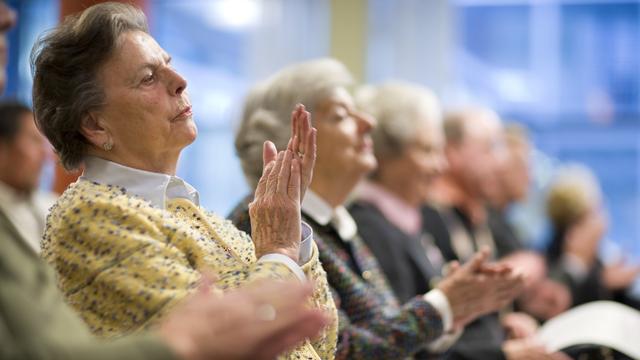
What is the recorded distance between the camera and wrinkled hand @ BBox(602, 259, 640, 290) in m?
4.63

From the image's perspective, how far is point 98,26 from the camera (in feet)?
5.37

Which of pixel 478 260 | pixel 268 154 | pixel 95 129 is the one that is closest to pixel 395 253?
pixel 478 260

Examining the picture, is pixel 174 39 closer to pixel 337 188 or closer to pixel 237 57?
pixel 237 57

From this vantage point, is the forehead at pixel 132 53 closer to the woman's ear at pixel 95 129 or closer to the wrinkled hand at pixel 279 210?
the woman's ear at pixel 95 129

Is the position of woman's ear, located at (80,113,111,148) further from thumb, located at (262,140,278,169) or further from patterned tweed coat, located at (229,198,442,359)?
patterned tweed coat, located at (229,198,442,359)

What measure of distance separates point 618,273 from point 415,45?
83.7 inches

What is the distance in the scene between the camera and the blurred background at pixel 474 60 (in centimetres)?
604

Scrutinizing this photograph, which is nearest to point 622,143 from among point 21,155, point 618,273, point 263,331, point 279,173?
point 618,273

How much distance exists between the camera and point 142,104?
64.8 inches

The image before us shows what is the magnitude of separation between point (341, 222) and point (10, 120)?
2.09 m

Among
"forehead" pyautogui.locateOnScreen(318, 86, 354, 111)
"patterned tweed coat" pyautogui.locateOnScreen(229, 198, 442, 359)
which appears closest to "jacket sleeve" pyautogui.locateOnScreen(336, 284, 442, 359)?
"patterned tweed coat" pyautogui.locateOnScreen(229, 198, 442, 359)

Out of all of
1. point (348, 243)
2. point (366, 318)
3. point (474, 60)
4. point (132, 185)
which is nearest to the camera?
point (132, 185)

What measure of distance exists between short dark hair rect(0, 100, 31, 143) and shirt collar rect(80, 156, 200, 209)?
2.52 meters

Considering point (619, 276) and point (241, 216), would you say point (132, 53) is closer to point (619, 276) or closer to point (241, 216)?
point (241, 216)
